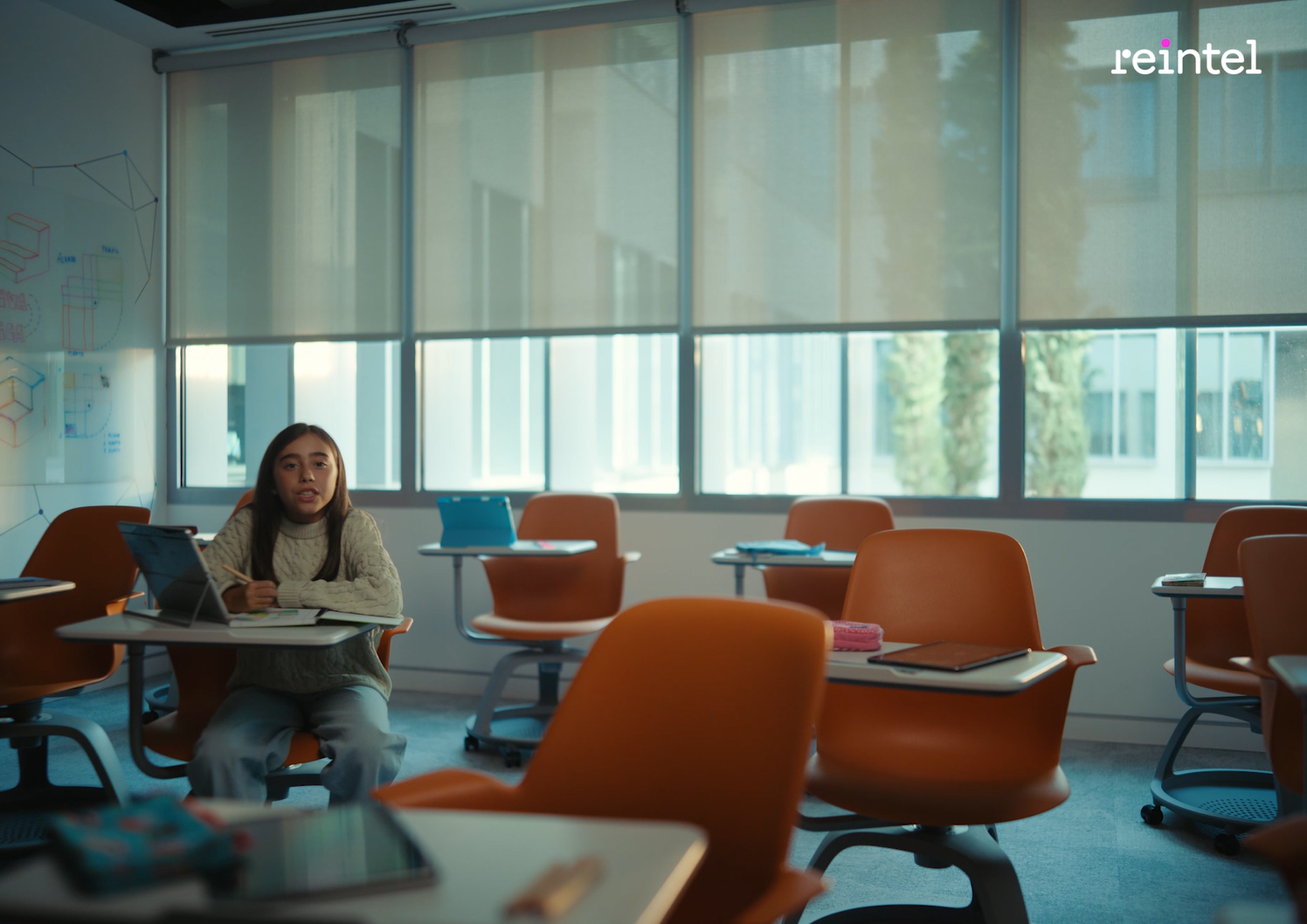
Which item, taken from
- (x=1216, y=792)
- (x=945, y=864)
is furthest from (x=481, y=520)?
(x=1216, y=792)

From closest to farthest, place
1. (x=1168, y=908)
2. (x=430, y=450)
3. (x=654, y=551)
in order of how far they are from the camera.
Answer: (x=1168, y=908) < (x=654, y=551) < (x=430, y=450)

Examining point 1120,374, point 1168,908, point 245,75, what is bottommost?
point 1168,908

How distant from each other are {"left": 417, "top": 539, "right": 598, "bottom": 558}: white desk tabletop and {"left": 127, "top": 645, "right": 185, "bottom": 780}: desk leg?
5.02ft

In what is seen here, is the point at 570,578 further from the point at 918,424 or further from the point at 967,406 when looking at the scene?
the point at 918,424

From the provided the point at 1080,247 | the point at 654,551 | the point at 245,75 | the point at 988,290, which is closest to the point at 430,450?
the point at 654,551

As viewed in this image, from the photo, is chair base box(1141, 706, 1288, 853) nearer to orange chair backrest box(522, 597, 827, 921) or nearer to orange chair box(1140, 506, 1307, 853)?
orange chair box(1140, 506, 1307, 853)

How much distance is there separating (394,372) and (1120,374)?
13.5 ft

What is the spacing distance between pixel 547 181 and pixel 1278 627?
395cm

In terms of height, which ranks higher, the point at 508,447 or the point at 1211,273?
the point at 1211,273

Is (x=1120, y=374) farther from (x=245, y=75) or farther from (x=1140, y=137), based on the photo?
(x=245, y=75)

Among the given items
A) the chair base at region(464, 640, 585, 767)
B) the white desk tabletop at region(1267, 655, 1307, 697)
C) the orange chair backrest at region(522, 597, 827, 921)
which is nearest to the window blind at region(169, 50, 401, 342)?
the chair base at region(464, 640, 585, 767)

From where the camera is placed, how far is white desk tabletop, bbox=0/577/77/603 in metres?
2.80

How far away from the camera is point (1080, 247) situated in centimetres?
457

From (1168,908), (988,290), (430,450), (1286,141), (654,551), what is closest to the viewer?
(1168,908)
